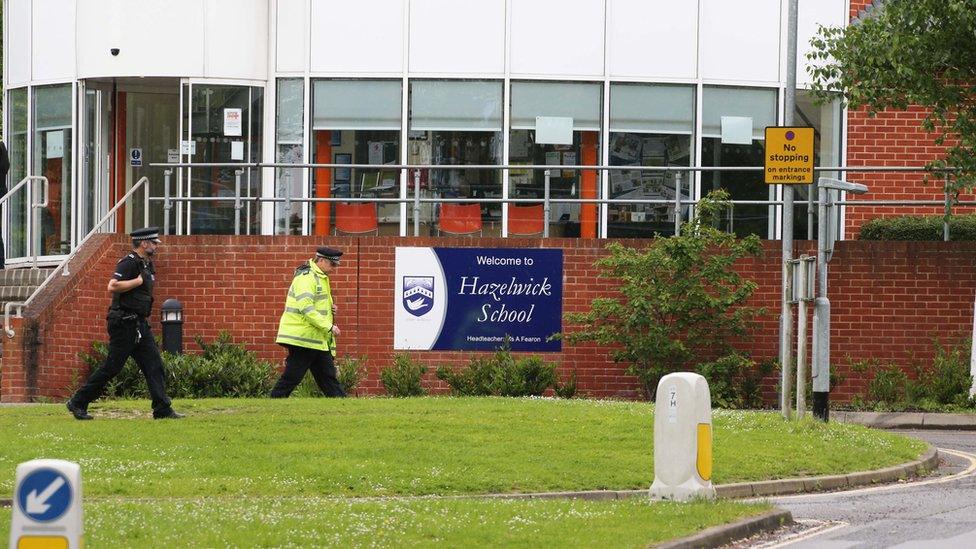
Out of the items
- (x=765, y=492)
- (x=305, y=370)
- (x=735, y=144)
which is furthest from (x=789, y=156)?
(x=735, y=144)

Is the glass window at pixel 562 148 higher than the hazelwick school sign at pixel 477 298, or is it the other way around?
the glass window at pixel 562 148

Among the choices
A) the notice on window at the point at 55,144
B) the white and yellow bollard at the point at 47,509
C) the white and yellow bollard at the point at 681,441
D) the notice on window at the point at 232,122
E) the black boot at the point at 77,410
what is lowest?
the black boot at the point at 77,410

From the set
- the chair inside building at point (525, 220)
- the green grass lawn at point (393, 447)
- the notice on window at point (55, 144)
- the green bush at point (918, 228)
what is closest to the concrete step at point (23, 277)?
the notice on window at point (55, 144)

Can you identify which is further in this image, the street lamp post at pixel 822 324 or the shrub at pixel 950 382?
the shrub at pixel 950 382

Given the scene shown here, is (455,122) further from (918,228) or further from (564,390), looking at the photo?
(918,228)

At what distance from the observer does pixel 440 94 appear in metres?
23.4

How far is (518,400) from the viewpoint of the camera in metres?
17.5

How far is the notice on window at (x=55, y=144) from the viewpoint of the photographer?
2428 centimetres

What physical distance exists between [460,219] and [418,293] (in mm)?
1552

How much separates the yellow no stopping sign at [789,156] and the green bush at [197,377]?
7.72 m

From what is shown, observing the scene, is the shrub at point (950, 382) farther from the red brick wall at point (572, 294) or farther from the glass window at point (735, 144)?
the glass window at point (735, 144)

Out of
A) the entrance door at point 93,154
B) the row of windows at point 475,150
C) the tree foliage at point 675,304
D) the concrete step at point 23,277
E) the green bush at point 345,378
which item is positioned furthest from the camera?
the entrance door at point 93,154

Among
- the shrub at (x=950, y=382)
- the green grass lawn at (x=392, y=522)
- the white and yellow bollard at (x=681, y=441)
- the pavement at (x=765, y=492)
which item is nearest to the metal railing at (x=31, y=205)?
the pavement at (x=765, y=492)

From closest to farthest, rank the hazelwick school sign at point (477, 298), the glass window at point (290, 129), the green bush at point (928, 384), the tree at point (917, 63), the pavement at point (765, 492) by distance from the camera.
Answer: the pavement at point (765, 492), the tree at point (917, 63), the green bush at point (928, 384), the hazelwick school sign at point (477, 298), the glass window at point (290, 129)
